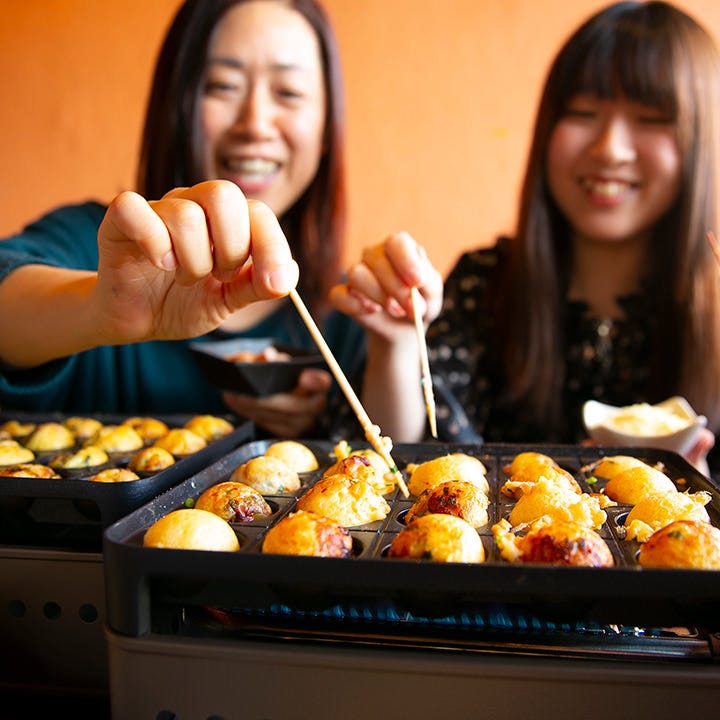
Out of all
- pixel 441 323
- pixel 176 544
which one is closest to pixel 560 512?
pixel 176 544

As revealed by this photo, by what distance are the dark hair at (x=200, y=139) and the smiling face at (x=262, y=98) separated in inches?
1.3

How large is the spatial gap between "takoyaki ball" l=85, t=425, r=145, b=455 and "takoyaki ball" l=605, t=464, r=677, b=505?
2.74 feet

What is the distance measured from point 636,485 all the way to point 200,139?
167cm

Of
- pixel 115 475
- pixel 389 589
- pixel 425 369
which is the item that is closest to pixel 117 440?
pixel 115 475

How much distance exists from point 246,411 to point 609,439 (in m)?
0.98

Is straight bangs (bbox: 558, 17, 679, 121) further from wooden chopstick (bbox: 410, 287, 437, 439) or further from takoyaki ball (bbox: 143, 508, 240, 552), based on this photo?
takoyaki ball (bbox: 143, 508, 240, 552)

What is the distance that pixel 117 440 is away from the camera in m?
1.33

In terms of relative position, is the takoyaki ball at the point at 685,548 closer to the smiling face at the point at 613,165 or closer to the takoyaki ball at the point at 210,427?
the takoyaki ball at the point at 210,427

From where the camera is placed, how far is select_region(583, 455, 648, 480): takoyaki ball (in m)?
1.12

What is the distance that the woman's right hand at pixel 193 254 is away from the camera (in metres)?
0.95

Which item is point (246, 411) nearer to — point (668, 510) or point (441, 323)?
point (441, 323)

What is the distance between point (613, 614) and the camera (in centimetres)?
71

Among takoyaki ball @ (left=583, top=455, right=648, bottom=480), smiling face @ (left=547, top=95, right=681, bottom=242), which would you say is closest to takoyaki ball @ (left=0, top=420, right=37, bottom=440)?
takoyaki ball @ (left=583, top=455, right=648, bottom=480)

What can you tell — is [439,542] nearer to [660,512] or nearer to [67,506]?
[660,512]
